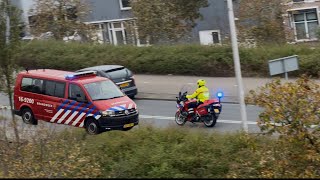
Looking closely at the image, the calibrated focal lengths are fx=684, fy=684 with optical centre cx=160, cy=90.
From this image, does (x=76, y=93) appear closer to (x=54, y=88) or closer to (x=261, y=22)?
(x=54, y=88)

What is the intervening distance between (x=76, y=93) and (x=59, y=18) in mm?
16211

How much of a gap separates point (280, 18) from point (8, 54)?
17505 millimetres

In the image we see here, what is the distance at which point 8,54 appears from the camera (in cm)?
1875

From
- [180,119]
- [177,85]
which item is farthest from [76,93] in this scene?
[177,85]

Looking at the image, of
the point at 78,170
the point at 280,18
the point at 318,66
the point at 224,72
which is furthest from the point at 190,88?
the point at 78,170

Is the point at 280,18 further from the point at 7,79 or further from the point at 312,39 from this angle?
the point at 7,79

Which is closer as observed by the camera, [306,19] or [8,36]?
[8,36]

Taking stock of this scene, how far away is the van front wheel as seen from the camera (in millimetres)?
20328

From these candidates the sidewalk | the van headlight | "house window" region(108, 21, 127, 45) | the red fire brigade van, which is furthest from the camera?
"house window" region(108, 21, 127, 45)

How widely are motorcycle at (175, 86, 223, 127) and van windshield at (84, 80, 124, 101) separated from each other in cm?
204

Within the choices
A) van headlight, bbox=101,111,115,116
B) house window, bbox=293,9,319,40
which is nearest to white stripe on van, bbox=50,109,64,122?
van headlight, bbox=101,111,115,116

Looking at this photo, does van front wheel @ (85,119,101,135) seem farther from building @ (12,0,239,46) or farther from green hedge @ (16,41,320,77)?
building @ (12,0,239,46)

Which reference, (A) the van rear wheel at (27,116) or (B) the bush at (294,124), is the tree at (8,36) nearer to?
(A) the van rear wheel at (27,116)

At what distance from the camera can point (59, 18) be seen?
3631 centimetres
